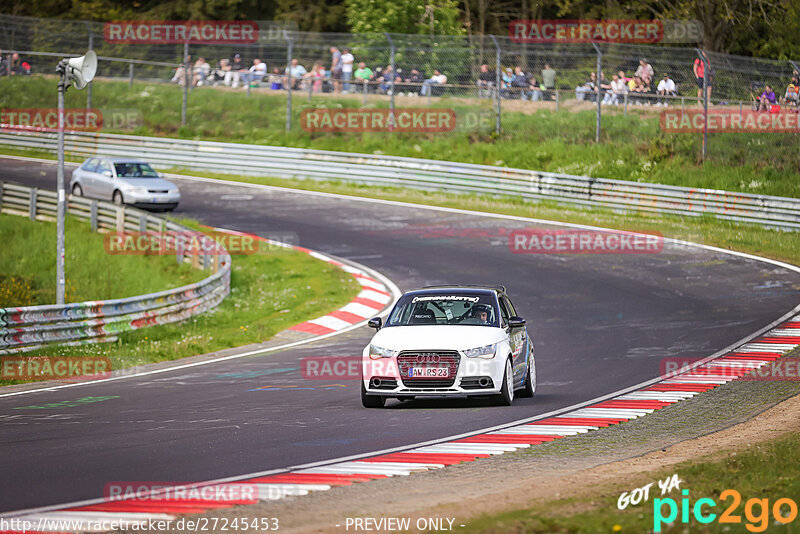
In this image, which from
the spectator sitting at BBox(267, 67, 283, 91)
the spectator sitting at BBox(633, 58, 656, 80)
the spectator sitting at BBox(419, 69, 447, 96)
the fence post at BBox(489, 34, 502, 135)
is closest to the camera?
the spectator sitting at BBox(633, 58, 656, 80)

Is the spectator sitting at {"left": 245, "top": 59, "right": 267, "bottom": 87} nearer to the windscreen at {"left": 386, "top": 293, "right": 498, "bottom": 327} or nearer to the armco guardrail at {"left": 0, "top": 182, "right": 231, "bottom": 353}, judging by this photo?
the armco guardrail at {"left": 0, "top": 182, "right": 231, "bottom": 353}

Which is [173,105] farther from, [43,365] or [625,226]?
[43,365]

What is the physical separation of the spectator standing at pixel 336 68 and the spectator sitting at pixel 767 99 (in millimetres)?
13817

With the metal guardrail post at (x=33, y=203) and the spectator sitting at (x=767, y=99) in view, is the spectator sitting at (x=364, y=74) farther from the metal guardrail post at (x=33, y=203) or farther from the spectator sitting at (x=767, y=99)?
the spectator sitting at (x=767, y=99)

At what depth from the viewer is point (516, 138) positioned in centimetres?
3656

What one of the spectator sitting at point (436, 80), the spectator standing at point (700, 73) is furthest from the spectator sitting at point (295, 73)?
the spectator standing at point (700, 73)

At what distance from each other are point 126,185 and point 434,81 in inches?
413

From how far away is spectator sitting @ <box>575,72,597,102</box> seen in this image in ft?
109

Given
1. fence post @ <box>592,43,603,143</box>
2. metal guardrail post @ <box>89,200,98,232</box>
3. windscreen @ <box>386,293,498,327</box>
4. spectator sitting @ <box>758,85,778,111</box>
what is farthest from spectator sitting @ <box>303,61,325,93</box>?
windscreen @ <box>386,293,498,327</box>

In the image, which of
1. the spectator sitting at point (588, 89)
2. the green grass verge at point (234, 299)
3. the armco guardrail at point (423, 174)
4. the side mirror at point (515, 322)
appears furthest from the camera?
the spectator sitting at point (588, 89)

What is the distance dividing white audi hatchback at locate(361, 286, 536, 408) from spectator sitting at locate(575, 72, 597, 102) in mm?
21260

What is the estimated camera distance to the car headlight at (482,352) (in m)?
12.4

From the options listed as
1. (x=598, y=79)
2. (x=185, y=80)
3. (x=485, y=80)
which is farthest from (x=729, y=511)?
(x=185, y=80)

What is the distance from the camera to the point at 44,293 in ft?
75.7
